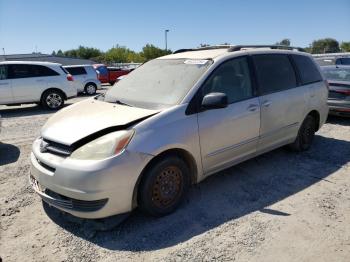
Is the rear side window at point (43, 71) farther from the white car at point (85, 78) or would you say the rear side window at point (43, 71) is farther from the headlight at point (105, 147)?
the headlight at point (105, 147)

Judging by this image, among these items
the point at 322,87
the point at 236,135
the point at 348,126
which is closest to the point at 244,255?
the point at 236,135

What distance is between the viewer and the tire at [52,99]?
1196cm

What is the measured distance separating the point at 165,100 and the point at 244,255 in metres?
1.86

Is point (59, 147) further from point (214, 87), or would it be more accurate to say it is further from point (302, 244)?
point (302, 244)

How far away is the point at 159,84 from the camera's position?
4.25 meters

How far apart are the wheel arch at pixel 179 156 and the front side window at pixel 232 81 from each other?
2.54ft

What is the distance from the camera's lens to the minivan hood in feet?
11.3

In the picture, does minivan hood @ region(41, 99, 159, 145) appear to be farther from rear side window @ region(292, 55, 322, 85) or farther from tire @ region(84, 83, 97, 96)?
tire @ region(84, 83, 97, 96)

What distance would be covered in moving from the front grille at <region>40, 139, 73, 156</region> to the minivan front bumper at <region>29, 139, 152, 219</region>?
6 cm

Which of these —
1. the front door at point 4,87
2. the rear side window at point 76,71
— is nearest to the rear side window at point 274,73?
the front door at point 4,87

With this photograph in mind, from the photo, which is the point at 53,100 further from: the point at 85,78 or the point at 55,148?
the point at 55,148

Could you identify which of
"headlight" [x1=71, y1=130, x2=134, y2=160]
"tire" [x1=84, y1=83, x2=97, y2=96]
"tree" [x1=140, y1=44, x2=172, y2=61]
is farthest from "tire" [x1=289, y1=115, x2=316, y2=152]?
"tree" [x1=140, y1=44, x2=172, y2=61]

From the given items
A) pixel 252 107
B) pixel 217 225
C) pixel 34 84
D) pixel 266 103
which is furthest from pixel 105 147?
pixel 34 84

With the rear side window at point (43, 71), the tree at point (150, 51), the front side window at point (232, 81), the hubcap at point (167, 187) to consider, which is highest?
the tree at point (150, 51)
